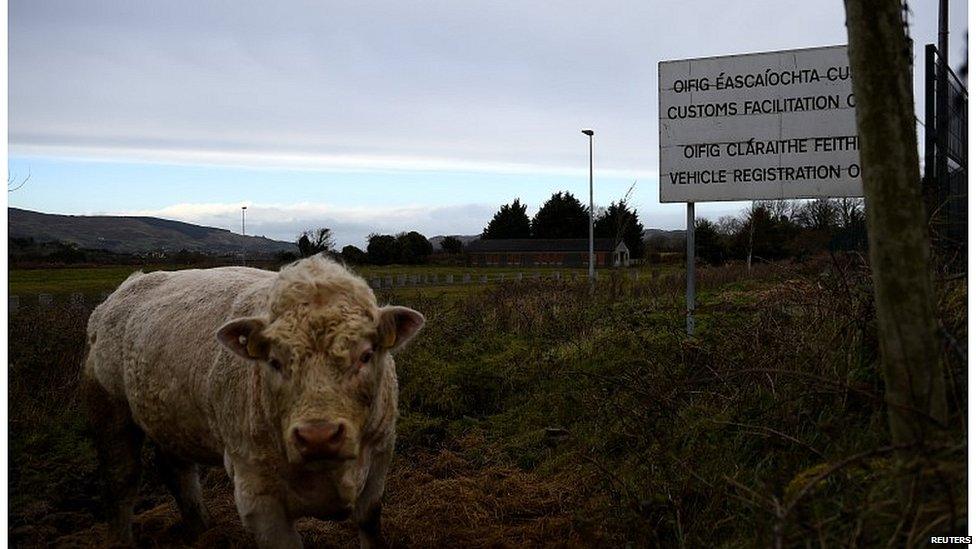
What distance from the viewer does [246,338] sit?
14.0ft

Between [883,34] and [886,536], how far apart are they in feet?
6.21

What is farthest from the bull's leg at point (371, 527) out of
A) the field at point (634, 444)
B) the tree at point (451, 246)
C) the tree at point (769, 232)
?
the tree at point (451, 246)

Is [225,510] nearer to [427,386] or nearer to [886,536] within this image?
[427,386]

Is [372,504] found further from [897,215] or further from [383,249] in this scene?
[383,249]

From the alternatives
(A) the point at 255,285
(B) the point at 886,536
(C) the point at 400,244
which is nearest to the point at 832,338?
(B) the point at 886,536

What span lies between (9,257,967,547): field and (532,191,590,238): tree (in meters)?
76.1

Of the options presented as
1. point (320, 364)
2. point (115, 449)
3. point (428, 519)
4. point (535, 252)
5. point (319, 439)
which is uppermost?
point (535, 252)

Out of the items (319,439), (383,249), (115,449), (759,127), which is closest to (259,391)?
(319,439)

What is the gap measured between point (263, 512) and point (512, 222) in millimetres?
88945

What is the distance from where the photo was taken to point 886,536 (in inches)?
114

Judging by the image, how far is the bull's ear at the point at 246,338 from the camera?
4.19 meters

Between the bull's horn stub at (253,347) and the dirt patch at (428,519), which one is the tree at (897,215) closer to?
the dirt patch at (428,519)

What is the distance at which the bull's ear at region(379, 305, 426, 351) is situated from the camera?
4402 mm

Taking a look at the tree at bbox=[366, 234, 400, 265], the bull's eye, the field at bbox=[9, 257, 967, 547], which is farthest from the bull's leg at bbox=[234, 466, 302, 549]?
the tree at bbox=[366, 234, 400, 265]
